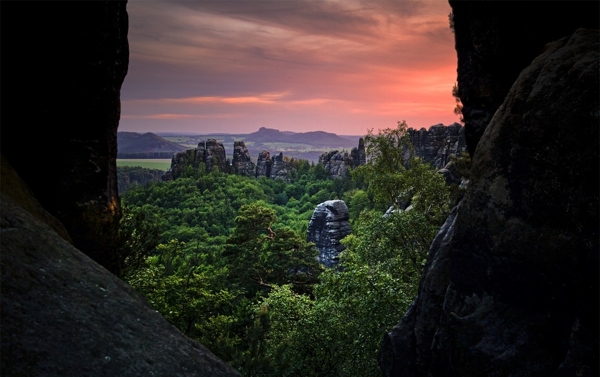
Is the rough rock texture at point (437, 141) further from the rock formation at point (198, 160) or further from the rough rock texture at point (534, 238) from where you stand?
the rough rock texture at point (534, 238)

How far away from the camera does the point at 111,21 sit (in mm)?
12695

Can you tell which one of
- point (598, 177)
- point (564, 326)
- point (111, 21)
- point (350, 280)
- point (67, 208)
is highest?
point (111, 21)

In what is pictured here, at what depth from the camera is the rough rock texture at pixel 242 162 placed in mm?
149875

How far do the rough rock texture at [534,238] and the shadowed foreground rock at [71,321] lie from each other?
18.6 feet

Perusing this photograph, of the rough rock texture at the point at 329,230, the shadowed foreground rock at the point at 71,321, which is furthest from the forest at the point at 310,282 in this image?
the rough rock texture at the point at 329,230

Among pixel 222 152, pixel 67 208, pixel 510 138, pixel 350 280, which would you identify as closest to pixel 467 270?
pixel 510 138

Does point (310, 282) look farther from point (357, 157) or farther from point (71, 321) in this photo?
point (357, 157)

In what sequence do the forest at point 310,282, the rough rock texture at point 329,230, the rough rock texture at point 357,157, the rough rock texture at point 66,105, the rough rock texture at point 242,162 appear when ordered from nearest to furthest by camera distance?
1. the rough rock texture at point 66,105
2. the forest at point 310,282
3. the rough rock texture at point 329,230
4. the rough rock texture at point 357,157
5. the rough rock texture at point 242,162

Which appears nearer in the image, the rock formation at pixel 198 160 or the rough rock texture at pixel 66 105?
the rough rock texture at pixel 66 105

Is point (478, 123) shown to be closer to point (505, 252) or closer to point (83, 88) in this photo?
point (505, 252)

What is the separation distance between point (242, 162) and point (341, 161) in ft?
119

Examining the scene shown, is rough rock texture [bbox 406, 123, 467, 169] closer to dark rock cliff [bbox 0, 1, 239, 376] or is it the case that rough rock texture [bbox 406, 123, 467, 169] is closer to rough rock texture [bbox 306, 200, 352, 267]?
rough rock texture [bbox 306, 200, 352, 267]

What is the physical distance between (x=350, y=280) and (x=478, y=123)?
914 cm

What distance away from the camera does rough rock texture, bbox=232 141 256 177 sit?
492ft
